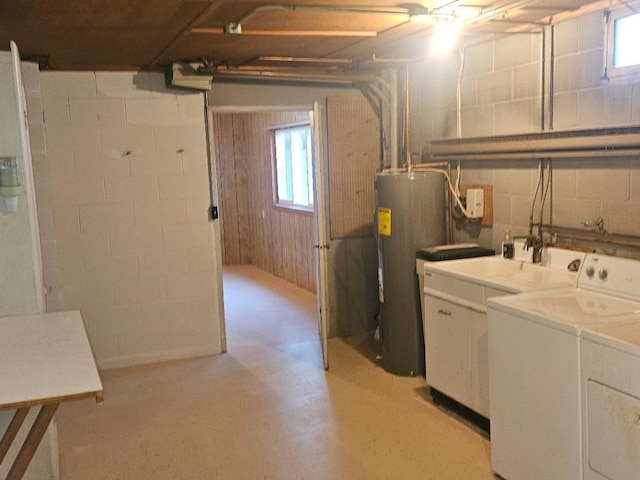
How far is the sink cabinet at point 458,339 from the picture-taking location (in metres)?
3.47

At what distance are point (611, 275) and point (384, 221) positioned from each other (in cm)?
168

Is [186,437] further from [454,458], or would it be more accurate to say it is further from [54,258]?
[54,258]

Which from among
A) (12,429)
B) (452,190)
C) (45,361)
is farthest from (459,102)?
(12,429)

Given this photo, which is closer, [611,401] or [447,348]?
[611,401]

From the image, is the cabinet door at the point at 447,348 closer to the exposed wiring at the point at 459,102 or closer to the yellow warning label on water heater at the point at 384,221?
the yellow warning label on water heater at the point at 384,221

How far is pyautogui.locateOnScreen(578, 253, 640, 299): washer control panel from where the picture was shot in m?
2.91

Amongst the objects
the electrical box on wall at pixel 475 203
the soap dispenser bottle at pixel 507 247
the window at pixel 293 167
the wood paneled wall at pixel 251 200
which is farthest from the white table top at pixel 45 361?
the wood paneled wall at pixel 251 200

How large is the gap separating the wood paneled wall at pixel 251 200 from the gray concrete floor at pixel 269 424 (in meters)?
2.79

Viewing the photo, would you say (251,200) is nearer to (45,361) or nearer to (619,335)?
(45,361)

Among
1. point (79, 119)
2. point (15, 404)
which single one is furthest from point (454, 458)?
point (79, 119)

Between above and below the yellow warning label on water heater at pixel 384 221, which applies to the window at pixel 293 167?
above

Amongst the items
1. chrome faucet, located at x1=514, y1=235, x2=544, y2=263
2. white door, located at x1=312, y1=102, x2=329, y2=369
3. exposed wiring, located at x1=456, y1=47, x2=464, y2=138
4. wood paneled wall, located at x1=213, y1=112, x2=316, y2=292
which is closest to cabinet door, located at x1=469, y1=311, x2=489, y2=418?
chrome faucet, located at x1=514, y1=235, x2=544, y2=263

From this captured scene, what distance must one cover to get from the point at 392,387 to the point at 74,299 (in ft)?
7.75

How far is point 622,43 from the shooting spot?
3.19 metres
